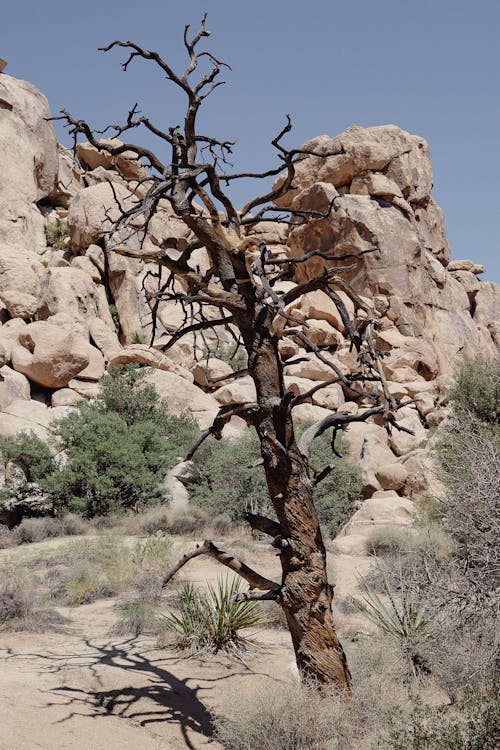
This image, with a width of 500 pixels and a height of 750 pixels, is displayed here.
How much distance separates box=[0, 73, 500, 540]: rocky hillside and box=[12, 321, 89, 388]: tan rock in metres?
0.06

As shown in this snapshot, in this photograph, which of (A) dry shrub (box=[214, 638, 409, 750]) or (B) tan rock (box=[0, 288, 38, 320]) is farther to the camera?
(B) tan rock (box=[0, 288, 38, 320])

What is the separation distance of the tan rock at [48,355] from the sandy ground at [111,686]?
A: 19.6 m

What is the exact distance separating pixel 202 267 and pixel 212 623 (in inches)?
1037

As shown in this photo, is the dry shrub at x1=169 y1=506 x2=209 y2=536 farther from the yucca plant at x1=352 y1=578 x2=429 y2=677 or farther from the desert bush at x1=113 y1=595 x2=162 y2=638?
the yucca plant at x1=352 y1=578 x2=429 y2=677

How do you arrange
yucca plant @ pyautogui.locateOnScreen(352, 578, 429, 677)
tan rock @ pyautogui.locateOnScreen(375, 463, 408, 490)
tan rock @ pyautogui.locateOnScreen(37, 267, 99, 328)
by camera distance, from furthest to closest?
tan rock @ pyautogui.locateOnScreen(37, 267, 99, 328) < tan rock @ pyautogui.locateOnScreen(375, 463, 408, 490) < yucca plant @ pyautogui.locateOnScreen(352, 578, 429, 677)

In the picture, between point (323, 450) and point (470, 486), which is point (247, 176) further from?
point (323, 450)

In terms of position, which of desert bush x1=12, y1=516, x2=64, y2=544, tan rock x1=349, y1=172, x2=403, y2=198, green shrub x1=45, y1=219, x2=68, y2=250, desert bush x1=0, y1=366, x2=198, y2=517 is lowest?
desert bush x1=12, y1=516, x2=64, y2=544

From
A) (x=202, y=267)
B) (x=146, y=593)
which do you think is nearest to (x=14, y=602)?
(x=146, y=593)

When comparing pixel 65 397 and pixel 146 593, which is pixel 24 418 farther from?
pixel 146 593

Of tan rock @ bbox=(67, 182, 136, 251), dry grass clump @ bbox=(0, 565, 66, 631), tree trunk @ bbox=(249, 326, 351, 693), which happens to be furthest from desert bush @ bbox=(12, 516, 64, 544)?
tan rock @ bbox=(67, 182, 136, 251)

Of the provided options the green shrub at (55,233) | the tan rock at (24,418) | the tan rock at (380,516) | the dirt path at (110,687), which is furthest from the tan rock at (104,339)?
the dirt path at (110,687)

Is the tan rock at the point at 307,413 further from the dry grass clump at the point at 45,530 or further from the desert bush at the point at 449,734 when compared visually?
the desert bush at the point at 449,734

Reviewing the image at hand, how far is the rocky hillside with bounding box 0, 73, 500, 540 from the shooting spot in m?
28.5

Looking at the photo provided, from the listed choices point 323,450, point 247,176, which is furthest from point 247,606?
point 323,450
